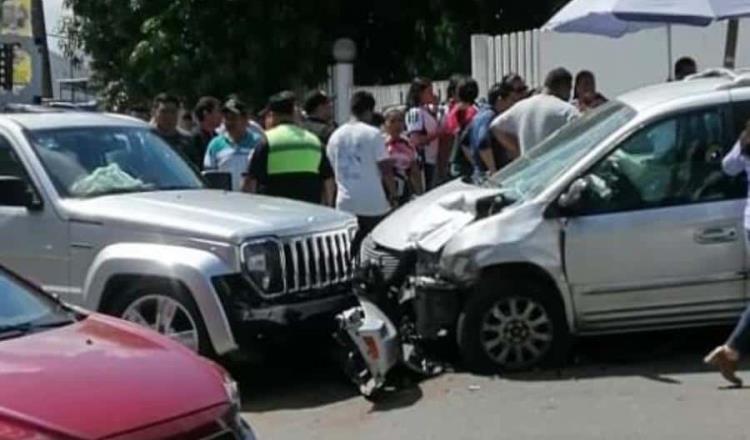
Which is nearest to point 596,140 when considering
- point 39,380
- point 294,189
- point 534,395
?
point 534,395

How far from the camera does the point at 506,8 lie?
2561cm

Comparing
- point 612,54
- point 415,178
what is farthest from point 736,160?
point 612,54

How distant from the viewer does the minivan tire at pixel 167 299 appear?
9.27 metres

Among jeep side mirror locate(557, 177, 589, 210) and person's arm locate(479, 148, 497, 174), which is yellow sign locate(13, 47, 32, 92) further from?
jeep side mirror locate(557, 177, 589, 210)

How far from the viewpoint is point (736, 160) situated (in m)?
9.01

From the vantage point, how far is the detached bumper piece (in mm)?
9484

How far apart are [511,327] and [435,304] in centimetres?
49

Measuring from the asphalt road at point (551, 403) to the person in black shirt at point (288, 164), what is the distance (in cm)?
154

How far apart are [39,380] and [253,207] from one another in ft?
14.9

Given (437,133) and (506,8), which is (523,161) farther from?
(506,8)

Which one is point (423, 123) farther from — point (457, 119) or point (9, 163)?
point (9, 163)

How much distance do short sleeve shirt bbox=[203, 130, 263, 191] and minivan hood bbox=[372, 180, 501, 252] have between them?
2314mm

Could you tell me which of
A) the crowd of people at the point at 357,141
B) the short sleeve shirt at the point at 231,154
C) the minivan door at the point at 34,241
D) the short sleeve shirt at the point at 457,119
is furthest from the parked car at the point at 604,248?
the short sleeve shirt at the point at 457,119

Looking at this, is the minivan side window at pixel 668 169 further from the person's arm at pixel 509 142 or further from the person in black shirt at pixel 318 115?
the person in black shirt at pixel 318 115
